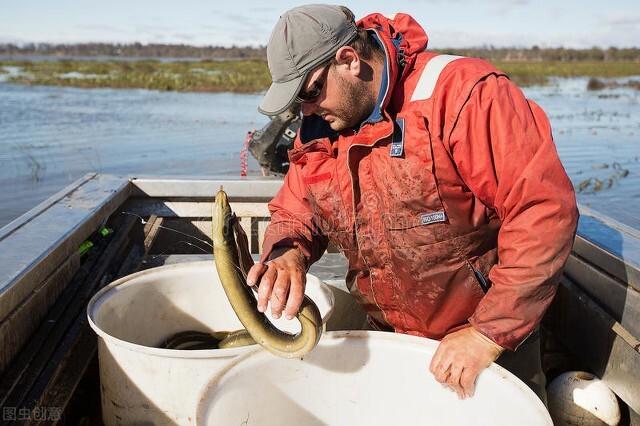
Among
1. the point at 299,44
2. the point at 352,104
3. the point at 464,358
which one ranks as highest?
the point at 299,44

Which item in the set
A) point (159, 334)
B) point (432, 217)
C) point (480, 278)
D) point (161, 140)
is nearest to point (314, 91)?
point (432, 217)

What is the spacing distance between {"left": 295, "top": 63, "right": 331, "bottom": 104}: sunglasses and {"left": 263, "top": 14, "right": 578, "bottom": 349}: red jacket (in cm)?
Answer: 25

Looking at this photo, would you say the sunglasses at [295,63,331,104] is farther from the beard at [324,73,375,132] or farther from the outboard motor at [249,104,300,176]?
the outboard motor at [249,104,300,176]

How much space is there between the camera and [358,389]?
271 centimetres

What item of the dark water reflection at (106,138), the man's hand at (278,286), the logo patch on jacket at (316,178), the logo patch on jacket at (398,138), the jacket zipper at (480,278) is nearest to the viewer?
the man's hand at (278,286)

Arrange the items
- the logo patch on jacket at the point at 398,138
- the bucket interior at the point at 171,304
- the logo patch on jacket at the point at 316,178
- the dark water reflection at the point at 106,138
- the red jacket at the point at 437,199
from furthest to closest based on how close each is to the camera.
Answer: the dark water reflection at the point at 106,138
the bucket interior at the point at 171,304
the logo patch on jacket at the point at 316,178
the logo patch on jacket at the point at 398,138
the red jacket at the point at 437,199

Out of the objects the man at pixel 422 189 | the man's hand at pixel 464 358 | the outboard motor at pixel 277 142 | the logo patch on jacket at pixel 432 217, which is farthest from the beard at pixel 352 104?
the outboard motor at pixel 277 142

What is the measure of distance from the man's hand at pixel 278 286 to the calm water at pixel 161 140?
8386mm

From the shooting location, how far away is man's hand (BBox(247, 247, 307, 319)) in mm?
2443

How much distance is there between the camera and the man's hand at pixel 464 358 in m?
2.35

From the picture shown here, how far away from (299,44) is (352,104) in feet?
1.14

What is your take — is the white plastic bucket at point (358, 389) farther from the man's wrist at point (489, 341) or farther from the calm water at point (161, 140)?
the calm water at point (161, 140)

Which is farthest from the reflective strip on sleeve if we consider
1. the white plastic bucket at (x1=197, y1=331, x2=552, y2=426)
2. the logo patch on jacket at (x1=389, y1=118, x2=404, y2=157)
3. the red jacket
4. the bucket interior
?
the bucket interior

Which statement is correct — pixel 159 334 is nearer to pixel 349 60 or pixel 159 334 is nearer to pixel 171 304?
pixel 171 304
